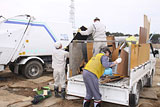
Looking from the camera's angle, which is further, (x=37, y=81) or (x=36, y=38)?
(x=36, y=38)

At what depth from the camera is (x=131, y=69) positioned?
3.51 m

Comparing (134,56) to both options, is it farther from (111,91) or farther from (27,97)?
(27,97)

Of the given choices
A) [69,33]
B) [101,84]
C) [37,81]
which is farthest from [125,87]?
[69,33]

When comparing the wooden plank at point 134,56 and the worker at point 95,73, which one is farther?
the wooden plank at point 134,56

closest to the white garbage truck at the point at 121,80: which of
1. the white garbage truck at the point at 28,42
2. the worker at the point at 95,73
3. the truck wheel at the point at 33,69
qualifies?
the worker at the point at 95,73

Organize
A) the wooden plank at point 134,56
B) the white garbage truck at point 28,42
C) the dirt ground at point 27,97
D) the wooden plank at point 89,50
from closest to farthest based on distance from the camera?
the wooden plank at point 134,56
the dirt ground at point 27,97
the wooden plank at point 89,50
the white garbage truck at point 28,42

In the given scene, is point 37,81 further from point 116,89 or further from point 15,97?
point 116,89

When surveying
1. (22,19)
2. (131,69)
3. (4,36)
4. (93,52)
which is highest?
(22,19)

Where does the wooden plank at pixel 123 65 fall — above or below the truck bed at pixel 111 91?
above

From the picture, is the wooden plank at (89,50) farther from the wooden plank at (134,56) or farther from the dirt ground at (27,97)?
the wooden plank at (134,56)

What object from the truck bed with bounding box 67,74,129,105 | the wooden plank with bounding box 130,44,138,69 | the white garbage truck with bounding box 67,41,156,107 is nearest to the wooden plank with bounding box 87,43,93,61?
the white garbage truck with bounding box 67,41,156,107

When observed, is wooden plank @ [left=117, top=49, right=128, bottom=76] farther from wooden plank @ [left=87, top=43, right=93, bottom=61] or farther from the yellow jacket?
wooden plank @ [left=87, top=43, right=93, bottom=61]

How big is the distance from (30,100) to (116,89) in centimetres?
255

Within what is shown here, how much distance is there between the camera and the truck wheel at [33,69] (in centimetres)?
728
